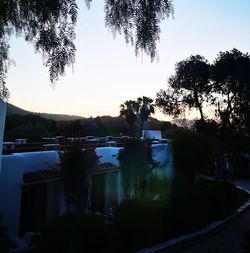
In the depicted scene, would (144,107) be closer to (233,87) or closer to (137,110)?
(137,110)

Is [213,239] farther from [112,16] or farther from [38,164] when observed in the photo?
[112,16]

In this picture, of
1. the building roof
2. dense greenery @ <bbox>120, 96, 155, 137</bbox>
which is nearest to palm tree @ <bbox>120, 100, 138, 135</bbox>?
dense greenery @ <bbox>120, 96, 155, 137</bbox>

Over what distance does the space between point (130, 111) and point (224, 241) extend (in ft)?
140

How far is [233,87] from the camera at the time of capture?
78.0ft

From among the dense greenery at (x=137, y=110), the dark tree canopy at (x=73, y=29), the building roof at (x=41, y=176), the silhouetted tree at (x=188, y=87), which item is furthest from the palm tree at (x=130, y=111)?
the dark tree canopy at (x=73, y=29)

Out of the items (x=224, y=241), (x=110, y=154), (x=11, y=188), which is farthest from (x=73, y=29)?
(x=110, y=154)

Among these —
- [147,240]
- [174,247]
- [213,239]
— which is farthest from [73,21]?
[213,239]

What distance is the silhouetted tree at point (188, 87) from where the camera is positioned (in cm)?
2495

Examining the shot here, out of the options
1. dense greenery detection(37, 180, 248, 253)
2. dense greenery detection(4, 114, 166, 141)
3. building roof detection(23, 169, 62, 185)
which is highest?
dense greenery detection(4, 114, 166, 141)

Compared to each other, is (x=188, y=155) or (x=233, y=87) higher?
(x=233, y=87)

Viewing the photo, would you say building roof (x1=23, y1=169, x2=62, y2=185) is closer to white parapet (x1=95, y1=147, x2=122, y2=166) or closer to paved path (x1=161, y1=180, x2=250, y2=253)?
white parapet (x1=95, y1=147, x2=122, y2=166)

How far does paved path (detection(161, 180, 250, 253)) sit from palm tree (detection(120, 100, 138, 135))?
38.3m

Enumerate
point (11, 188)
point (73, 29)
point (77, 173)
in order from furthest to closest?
point (77, 173) < point (11, 188) < point (73, 29)

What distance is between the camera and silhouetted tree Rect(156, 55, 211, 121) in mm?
24953
